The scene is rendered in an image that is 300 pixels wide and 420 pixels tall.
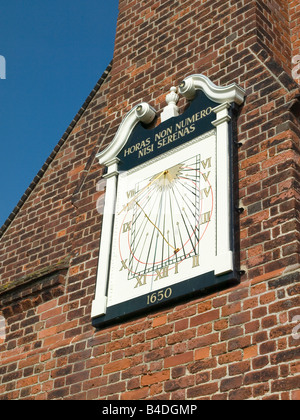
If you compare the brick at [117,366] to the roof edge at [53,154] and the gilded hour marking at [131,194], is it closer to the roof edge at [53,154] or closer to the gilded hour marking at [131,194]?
the gilded hour marking at [131,194]

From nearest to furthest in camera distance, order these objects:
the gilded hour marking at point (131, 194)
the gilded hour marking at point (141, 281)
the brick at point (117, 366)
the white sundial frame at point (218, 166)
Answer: the white sundial frame at point (218, 166) < the brick at point (117, 366) < the gilded hour marking at point (141, 281) < the gilded hour marking at point (131, 194)

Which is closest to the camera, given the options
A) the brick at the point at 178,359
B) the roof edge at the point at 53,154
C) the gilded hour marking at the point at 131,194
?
the brick at the point at 178,359

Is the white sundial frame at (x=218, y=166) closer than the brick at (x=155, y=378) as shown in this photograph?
No

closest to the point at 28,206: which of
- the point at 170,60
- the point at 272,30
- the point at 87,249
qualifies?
the point at 87,249

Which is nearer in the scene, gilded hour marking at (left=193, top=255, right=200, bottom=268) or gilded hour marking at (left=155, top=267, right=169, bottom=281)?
gilded hour marking at (left=193, top=255, right=200, bottom=268)

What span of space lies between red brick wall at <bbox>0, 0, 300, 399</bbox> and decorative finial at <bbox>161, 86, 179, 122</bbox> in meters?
0.10

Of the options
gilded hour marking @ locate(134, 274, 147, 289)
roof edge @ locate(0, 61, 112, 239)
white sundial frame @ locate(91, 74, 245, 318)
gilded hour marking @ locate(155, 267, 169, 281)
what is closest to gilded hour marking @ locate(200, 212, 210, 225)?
white sundial frame @ locate(91, 74, 245, 318)

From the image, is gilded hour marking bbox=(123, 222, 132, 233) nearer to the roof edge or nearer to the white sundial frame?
the white sundial frame

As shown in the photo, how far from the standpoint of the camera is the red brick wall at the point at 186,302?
7.17 metres

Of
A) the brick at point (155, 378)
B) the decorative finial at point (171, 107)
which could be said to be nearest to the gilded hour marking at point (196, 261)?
the brick at point (155, 378)

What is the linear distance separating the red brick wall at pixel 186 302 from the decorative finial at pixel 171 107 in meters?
0.10

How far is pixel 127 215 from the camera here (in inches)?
356

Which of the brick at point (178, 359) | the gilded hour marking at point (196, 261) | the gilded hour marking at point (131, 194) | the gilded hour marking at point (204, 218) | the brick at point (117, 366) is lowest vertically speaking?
the brick at point (178, 359)

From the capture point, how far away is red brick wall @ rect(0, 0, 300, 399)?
7168 mm
